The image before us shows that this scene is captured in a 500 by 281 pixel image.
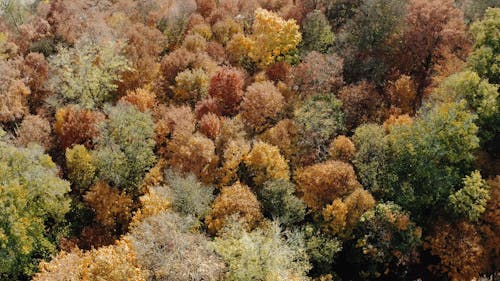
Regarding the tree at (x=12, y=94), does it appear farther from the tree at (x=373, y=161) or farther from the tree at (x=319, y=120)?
the tree at (x=373, y=161)

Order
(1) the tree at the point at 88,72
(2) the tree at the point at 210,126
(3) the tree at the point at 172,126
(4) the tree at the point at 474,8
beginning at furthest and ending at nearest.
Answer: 1. (4) the tree at the point at 474,8
2. (1) the tree at the point at 88,72
3. (2) the tree at the point at 210,126
4. (3) the tree at the point at 172,126

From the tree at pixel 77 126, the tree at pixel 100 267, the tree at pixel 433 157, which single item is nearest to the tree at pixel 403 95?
the tree at pixel 433 157

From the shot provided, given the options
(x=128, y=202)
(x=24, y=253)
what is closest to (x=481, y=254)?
(x=128, y=202)

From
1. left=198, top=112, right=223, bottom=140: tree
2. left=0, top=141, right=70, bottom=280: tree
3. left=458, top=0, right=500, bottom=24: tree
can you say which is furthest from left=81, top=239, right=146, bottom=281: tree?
left=458, top=0, right=500, bottom=24: tree

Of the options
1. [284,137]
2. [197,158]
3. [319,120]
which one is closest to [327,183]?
[319,120]

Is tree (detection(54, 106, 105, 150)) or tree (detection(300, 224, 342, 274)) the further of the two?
tree (detection(54, 106, 105, 150))

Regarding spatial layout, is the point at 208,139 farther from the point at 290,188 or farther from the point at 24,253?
the point at 24,253

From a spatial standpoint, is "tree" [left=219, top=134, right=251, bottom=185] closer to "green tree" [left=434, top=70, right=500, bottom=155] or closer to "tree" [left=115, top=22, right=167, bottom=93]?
"tree" [left=115, top=22, right=167, bottom=93]
